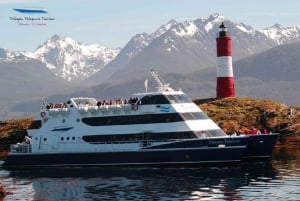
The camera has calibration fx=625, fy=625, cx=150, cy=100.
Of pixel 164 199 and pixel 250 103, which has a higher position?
pixel 250 103

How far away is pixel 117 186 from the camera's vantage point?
52812mm

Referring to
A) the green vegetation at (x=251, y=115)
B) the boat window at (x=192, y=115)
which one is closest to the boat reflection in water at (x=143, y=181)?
the boat window at (x=192, y=115)

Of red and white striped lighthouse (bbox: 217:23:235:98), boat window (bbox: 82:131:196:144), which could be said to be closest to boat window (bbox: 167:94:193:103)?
boat window (bbox: 82:131:196:144)

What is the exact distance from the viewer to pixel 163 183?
53406 mm

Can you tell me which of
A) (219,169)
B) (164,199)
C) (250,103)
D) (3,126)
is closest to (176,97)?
(219,169)

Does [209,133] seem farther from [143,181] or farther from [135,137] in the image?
[143,181]

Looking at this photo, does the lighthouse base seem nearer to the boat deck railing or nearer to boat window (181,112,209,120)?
boat window (181,112,209,120)

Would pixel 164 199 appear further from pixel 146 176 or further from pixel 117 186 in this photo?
pixel 146 176

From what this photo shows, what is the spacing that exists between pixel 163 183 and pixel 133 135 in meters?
11.3

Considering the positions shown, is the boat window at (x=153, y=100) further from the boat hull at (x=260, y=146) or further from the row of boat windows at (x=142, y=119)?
the boat hull at (x=260, y=146)

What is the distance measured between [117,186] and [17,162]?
20897mm

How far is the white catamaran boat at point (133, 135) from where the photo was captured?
61312 mm

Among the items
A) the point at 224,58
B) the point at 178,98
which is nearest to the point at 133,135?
the point at 178,98

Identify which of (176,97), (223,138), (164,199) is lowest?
(164,199)
